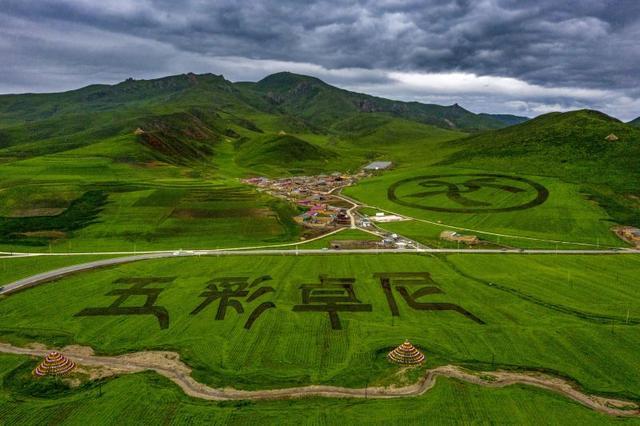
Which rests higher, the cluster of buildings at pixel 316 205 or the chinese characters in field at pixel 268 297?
the cluster of buildings at pixel 316 205

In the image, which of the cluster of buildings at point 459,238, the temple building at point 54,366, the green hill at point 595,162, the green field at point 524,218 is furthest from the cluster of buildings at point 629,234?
the temple building at point 54,366

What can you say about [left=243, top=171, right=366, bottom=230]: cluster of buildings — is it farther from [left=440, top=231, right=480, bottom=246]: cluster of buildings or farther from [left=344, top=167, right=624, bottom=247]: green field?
[left=440, top=231, right=480, bottom=246]: cluster of buildings

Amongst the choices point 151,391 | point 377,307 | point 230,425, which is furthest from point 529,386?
point 151,391

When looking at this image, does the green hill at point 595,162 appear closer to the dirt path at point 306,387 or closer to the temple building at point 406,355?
the dirt path at point 306,387

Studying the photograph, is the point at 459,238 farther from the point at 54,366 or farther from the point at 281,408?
the point at 54,366

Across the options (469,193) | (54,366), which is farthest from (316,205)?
(54,366)

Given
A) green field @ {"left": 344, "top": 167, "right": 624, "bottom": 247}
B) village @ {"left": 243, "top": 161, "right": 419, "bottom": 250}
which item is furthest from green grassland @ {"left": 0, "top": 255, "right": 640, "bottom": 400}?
green field @ {"left": 344, "top": 167, "right": 624, "bottom": 247}
